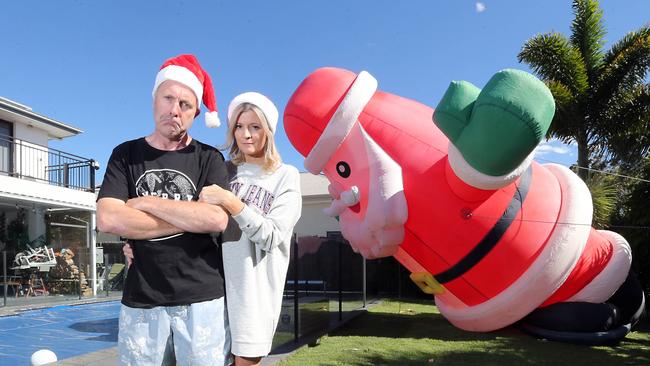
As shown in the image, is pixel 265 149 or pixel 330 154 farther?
pixel 330 154

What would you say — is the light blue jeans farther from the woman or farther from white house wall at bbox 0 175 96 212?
white house wall at bbox 0 175 96 212

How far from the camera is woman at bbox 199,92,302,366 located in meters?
1.83

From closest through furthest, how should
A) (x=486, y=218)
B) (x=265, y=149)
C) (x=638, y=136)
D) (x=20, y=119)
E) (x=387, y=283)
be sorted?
(x=265, y=149) → (x=486, y=218) → (x=638, y=136) → (x=387, y=283) → (x=20, y=119)

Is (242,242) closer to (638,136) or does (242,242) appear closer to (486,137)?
(486,137)

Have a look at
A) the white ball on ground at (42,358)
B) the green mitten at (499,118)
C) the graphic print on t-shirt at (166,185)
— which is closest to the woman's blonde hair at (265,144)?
the graphic print on t-shirt at (166,185)

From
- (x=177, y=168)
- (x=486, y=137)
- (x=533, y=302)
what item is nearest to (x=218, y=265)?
(x=177, y=168)

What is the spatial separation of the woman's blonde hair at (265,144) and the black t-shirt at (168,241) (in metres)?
0.17

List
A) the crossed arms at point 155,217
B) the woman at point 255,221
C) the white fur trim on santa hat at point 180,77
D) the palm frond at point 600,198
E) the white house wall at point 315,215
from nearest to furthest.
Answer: the crossed arms at point 155,217 → the woman at point 255,221 → the white fur trim on santa hat at point 180,77 → the palm frond at point 600,198 → the white house wall at point 315,215

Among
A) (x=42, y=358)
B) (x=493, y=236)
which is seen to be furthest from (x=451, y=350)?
(x=42, y=358)

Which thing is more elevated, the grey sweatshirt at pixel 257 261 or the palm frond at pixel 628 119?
the palm frond at pixel 628 119

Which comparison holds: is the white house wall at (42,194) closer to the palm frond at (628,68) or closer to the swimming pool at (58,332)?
the swimming pool at (58,332)

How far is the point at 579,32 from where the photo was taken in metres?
13.0

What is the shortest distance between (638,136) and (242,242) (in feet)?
43.8

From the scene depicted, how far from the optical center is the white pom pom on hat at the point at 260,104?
80.8 inches
